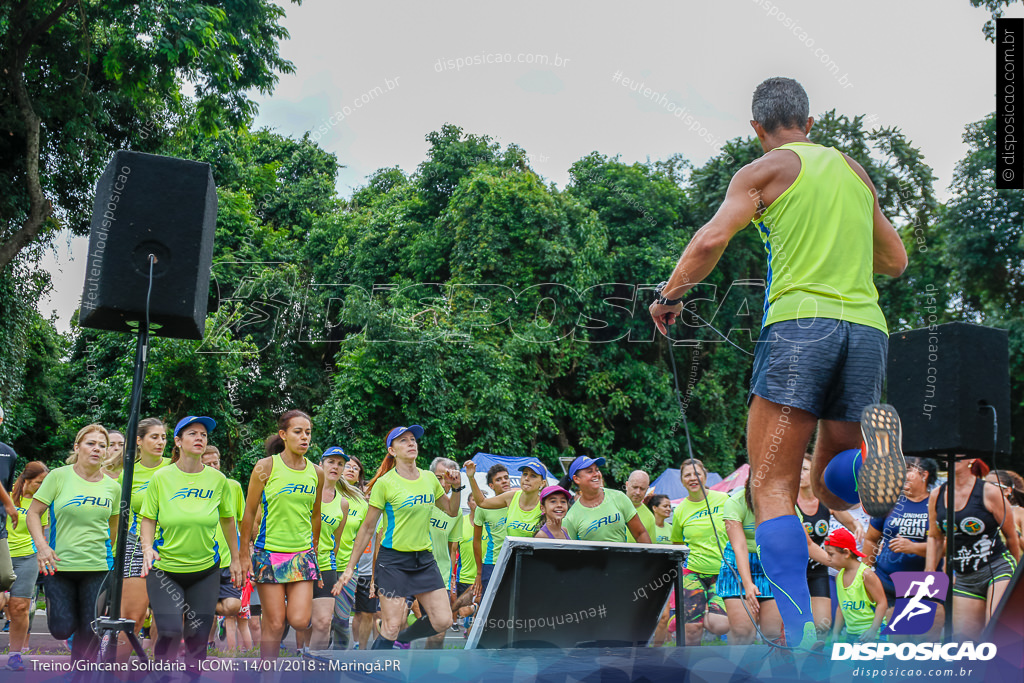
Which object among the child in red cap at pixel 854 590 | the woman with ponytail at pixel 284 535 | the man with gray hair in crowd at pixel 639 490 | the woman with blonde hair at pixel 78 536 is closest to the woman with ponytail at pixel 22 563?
the woman with blonde hair at pixel 78 536

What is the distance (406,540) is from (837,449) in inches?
167

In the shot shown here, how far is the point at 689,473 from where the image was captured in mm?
7016

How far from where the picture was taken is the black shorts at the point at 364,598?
734 cm

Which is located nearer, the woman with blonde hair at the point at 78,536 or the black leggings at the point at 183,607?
the black leggings at the point at 183,607

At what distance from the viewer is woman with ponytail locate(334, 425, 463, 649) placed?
20.8 ft

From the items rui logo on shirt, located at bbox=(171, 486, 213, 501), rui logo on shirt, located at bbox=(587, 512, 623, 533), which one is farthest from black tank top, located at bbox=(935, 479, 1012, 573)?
rui logo on shirt, located at bbox=(171, 486, 213, 501)

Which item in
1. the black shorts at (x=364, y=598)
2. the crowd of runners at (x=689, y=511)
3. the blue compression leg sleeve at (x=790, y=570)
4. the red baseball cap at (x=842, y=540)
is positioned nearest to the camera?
the blue compression leg sleeve at (x=790, y=570)

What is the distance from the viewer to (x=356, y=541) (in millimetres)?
6367

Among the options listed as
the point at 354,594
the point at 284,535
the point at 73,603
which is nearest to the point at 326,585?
the point at 354,594

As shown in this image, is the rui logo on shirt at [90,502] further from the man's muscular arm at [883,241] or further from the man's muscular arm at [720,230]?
the man's muscular arm at [883,241]

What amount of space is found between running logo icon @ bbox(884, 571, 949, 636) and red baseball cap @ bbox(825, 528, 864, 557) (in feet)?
2.52

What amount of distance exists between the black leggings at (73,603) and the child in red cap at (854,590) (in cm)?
525

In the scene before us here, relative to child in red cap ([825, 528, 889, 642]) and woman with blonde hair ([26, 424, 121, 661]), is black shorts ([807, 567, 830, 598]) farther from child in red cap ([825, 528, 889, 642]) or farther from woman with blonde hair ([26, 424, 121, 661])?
woman with blonde hair ([26, 424, 121, 661])

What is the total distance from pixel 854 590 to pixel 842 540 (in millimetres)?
513
